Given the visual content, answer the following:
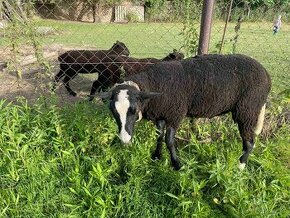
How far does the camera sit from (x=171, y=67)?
3.48 m

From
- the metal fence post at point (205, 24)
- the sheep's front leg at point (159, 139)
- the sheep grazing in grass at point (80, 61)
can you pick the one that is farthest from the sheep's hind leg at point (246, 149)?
the sheep grazing in grass at point (80, 61)

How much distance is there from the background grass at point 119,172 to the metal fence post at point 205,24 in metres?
1.05

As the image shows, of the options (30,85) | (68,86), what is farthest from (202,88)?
(30,85)

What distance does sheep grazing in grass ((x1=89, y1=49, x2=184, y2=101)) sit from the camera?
5.16 m

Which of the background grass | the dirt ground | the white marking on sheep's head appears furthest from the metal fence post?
the dirt ground

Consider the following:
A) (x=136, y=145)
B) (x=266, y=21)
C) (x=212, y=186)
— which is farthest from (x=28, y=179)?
(x=266, y=21)

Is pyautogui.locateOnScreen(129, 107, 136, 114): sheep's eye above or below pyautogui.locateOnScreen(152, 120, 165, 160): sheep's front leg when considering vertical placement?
above

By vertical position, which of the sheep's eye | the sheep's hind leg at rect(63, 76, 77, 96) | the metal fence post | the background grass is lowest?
the sheep's hind leg at rect(63, 76, 77, 96)

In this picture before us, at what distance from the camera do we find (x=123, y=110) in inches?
117

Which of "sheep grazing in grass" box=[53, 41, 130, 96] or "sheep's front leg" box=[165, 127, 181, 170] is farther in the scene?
"sheep grazing in grass" box=[53, 41, 130, 96]

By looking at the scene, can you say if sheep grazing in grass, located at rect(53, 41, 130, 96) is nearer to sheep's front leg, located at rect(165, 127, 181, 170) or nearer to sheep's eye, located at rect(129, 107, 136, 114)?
sheep's front leg, located at rect(165, 127, 181, 170)

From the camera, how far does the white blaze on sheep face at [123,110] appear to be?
297 cm

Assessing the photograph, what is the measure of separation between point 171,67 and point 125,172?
4.11 ft

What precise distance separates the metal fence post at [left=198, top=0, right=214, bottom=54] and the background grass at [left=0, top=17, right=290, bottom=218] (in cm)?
105
